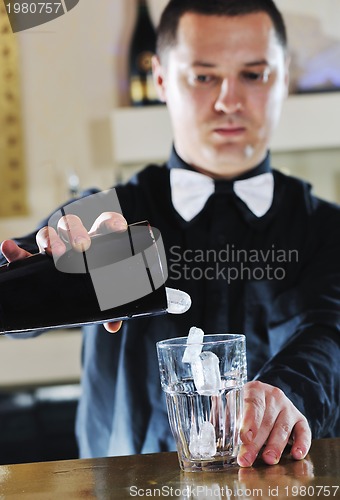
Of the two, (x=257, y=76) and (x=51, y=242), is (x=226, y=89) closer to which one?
(x=257, y=76)

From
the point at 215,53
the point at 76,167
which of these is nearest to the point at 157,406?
the point at 215,53

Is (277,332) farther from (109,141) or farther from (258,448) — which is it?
(109,141)

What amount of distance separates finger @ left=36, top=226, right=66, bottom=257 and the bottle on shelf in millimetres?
1888

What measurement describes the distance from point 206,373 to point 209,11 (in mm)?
933

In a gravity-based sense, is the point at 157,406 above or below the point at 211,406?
below

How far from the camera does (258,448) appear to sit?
812mm

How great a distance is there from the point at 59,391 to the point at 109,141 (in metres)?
1.39

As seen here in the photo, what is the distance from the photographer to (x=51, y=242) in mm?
820

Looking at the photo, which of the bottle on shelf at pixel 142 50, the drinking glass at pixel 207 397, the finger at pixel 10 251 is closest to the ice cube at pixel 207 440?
the drinking glass at pixel 207 397

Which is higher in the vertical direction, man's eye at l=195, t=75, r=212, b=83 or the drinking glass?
man's eye at l=195, t=75, r=212, b=83

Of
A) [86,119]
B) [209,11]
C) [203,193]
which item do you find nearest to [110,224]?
[203,193]

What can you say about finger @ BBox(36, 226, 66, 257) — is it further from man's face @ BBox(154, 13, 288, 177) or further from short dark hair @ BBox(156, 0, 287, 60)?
short dark hair @ BBox(156, 0, 287, 60)

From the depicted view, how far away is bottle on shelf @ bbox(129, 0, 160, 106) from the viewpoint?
2.70m

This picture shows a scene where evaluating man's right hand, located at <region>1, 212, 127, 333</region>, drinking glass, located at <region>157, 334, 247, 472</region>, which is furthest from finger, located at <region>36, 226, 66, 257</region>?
drinking glass, located at <region>157, 334, 247, 472</region>
